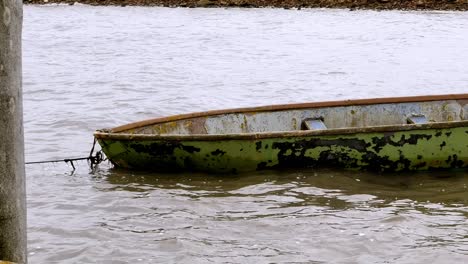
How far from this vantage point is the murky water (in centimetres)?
850

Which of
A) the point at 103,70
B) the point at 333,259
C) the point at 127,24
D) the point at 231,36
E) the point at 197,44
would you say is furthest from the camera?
the point at 127,24

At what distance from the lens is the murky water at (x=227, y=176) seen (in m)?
8.50

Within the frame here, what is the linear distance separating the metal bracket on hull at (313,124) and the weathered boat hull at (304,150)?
2.72 feet

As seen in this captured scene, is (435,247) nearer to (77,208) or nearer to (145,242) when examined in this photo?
(145,242)

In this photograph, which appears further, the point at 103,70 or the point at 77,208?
the point at 103,70

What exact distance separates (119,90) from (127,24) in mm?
17909

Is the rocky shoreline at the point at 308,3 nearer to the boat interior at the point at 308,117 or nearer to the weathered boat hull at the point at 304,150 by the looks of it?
the boat interior at the point at 308,117

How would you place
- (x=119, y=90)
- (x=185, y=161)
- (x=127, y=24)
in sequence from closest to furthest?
1. (x=185, y=161)
2. (x=119, y=90)
3. (x=127, y=24)

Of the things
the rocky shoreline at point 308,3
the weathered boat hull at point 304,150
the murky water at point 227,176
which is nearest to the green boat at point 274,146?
the weathered boat hull at point 304,150

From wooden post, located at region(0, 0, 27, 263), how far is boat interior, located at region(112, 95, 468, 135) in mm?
5839

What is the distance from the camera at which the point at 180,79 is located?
21.8 meters

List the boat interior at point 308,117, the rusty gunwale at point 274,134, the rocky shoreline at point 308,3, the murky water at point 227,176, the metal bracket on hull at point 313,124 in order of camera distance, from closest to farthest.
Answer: the murky water at point 227,176 → the rusty gunwale at point 274,134 → the boat interior at point 308,117 → the metal bracket on hull at point 313,124 → the rocky shoreline at point 308,3

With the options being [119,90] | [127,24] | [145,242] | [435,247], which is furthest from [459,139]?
[127,24]

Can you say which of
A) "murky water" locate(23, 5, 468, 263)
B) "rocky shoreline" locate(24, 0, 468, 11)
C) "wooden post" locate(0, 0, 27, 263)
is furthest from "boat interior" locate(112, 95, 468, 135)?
"rocky shoreline" locate(24, 0, 468, 11)
